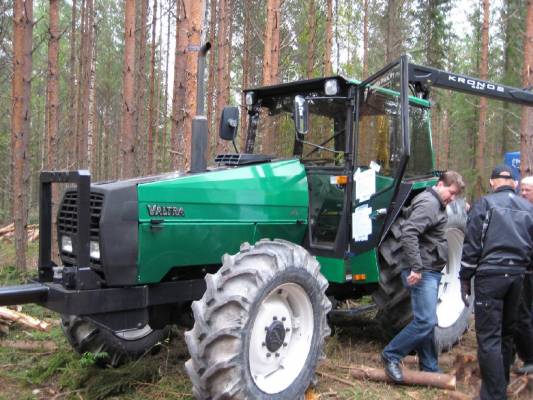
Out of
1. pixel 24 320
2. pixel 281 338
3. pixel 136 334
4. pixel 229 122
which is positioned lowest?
pixel 24 320

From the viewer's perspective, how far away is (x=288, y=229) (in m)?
5.09

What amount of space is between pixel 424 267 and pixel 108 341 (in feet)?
10.2

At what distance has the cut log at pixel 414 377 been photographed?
188 inches

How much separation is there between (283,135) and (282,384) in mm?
2612

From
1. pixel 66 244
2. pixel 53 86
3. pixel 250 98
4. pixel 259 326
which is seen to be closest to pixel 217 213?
pixel 259 326

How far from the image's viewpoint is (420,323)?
4941 millimetres

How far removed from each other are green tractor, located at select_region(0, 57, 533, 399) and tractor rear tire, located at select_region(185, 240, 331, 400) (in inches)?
0.4

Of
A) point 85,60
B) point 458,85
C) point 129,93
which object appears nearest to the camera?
point 458,85

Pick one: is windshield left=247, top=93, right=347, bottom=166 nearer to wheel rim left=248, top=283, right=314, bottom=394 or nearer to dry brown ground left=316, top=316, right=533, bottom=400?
wheel rim left=248, top=283, right=314, bottom=394

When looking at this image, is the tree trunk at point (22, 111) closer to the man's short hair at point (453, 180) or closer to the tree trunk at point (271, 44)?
the tree trunk at point (271, 44)

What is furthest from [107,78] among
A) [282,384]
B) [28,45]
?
[282,384]

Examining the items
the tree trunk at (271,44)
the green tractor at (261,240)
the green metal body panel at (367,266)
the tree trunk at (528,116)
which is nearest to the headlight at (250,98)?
the green tractor at (261,240)

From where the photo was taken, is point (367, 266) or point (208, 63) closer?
point (367, 266)

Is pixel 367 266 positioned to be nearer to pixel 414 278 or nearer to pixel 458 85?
pixel 414 278
